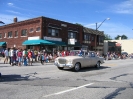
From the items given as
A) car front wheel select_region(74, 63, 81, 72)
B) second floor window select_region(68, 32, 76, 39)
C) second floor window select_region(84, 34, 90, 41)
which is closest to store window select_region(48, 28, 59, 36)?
second floor window select_region(68, 32, 76, 39)

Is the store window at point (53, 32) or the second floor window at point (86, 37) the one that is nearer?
the store window at point (53, 32)

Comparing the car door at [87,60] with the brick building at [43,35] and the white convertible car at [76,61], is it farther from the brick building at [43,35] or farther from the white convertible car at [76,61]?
the brick building at [43,35]

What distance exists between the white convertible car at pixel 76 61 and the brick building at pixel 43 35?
13.9 meters

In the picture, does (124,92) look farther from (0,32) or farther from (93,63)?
(0,32)

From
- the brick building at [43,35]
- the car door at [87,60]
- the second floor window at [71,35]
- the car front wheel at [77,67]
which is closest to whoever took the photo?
the car front wheel at [77,67]

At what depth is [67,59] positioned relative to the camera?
12.8 m

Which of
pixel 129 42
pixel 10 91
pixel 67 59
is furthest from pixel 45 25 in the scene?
pixel 129 42

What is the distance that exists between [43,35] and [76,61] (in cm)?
1729

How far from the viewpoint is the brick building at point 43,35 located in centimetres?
2962

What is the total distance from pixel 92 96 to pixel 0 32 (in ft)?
123

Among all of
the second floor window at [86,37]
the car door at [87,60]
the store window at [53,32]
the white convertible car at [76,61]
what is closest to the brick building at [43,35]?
the store window at [53,32]

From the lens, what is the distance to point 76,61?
13.0 meters

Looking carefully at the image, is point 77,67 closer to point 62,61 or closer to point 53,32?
point 62,61

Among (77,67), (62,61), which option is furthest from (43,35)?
(77,67)
